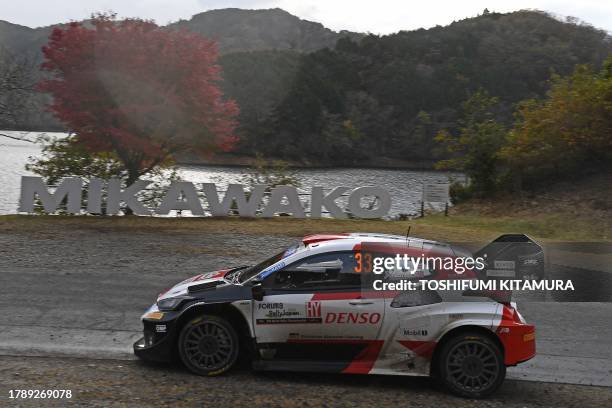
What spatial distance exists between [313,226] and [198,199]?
3.96 meters

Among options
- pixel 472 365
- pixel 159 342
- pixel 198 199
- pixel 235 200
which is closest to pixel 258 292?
pixel 159 342

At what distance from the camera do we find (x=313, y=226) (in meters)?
19.2

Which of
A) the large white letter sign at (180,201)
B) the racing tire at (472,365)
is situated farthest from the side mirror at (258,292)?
the large white letter sign at (180,201)

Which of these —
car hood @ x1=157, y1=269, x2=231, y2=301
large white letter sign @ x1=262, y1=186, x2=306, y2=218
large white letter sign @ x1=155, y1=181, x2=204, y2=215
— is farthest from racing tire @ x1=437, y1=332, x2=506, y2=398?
large white letter sign @ x1=155, y1=181, x2=204, y2=215

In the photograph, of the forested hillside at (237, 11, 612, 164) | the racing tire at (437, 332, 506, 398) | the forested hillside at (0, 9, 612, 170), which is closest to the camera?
the racing tire at (437, 332, 506, 398)

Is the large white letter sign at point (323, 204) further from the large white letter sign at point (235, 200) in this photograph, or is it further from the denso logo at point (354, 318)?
the denso logo at point (354, 318)

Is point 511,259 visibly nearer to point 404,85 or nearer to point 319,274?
point 319,274

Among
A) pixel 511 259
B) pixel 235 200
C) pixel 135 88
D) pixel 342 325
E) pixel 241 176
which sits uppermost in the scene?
pixel 135 88

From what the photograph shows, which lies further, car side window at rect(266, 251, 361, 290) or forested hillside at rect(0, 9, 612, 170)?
forested hillside at rect(0, 9, 612, 170)

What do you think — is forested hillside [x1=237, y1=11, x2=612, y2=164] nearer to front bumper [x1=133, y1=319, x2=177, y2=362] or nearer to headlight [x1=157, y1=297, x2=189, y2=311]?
headlight [x1=157, y1=297, x2=189, y2=311]

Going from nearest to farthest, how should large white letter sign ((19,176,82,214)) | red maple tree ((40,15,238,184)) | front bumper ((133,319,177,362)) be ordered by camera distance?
front bumper ((133,319,177,362)), red maple tree ((40,15,238,184)), large white letter sign ((19,176,82,214))

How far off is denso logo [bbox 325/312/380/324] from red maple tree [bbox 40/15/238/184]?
14.6 meters

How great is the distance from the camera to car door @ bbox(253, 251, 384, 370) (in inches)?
263

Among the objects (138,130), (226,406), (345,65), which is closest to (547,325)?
(226,406)
